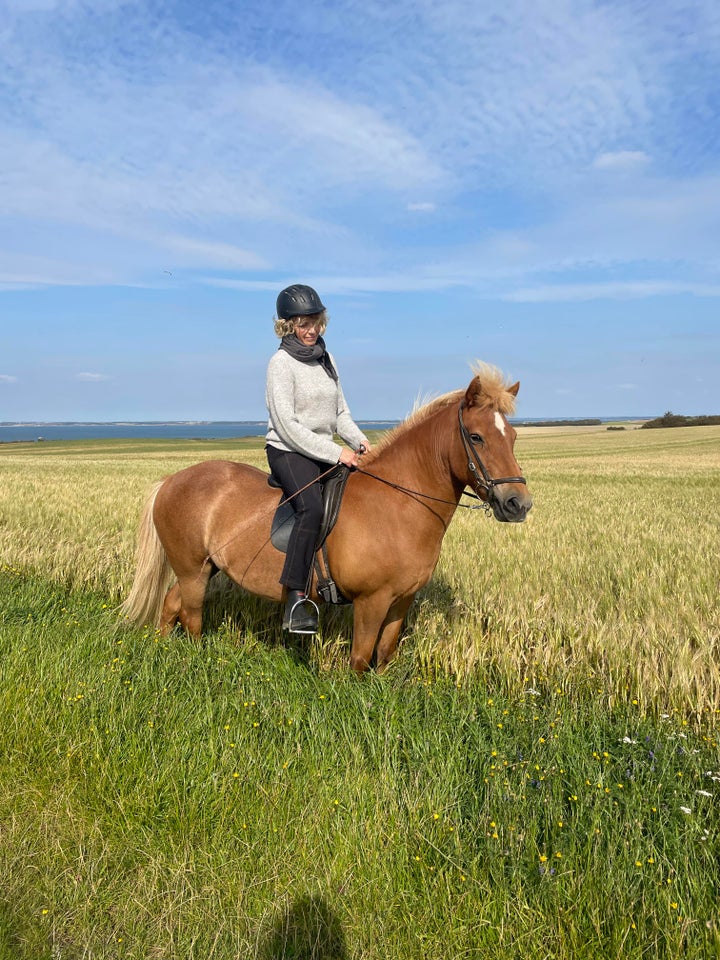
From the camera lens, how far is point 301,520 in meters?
4.56

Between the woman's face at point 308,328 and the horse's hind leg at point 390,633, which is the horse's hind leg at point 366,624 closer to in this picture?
the horse's hind leg at point 390,633

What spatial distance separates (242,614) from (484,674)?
9.10 feet

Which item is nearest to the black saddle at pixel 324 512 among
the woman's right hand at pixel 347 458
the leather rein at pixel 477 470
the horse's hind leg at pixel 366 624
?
the woman's right hand at pixel 347 458

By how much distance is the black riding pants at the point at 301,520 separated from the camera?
4586 millimetres

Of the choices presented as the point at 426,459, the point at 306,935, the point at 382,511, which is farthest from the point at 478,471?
the point at 306,935

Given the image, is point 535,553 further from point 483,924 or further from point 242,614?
point 483,924

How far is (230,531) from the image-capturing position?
5.32m

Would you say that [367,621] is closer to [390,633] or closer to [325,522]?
[390,633]

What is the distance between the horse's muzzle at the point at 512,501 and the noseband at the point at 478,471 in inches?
1.5

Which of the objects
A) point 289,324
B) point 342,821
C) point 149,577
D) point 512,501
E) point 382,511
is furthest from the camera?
point 149,577

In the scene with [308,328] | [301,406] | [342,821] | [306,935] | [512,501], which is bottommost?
[306,935]

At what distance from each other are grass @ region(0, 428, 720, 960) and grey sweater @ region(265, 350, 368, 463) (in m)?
1.77

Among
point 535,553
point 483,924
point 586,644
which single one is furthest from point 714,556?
point 483,924

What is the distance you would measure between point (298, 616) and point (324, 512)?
0.82m
